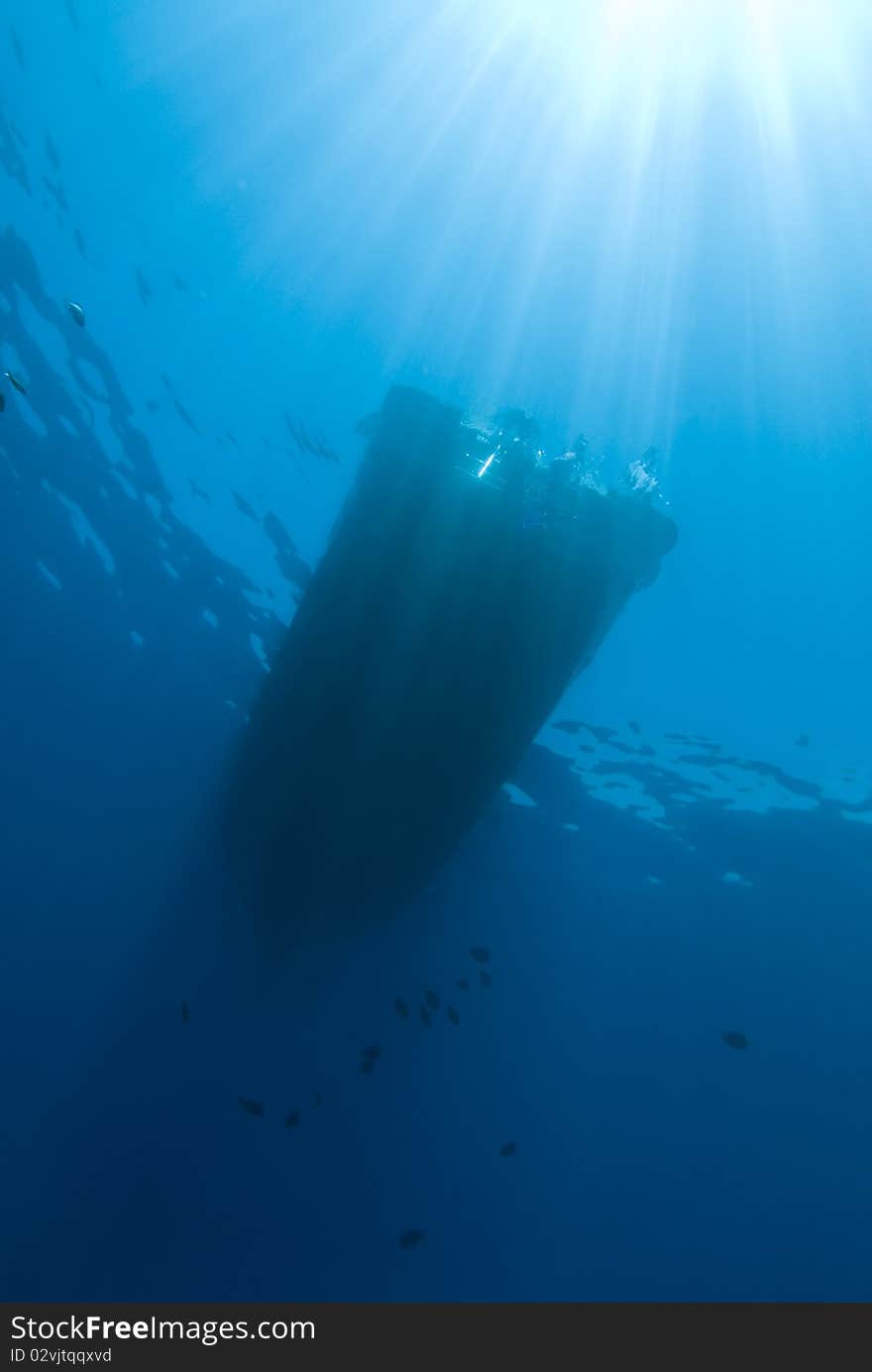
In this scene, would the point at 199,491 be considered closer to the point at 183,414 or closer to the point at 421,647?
the point at 183,414

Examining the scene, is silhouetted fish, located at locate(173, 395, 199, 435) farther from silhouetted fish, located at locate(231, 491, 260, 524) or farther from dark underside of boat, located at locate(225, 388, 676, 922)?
dark underside of boat, located at locate(225, 388, 676, 922)

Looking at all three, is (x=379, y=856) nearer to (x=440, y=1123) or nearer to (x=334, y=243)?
(x=440, y=1123)

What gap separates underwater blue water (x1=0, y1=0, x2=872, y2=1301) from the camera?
11.7m

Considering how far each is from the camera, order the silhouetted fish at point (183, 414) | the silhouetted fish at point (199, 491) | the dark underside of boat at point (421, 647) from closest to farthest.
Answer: the dark underside of boat at point (421, 647)
the silhouetted fish at point (183, 414)
the silhouetted fish at point (199, 491)

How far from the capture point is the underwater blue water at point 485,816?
38.4 feet

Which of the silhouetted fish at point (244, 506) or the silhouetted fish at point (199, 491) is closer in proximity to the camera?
the silhouetted fish at point (244, 506)

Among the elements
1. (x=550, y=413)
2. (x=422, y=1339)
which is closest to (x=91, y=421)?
(x=550, y=413)

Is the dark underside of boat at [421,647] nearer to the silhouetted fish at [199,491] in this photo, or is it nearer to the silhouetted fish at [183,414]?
the silhouetted fish at [199,491]

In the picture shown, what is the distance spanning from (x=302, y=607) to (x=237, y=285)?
624 cm

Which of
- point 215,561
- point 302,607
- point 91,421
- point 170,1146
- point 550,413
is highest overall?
point 550,413

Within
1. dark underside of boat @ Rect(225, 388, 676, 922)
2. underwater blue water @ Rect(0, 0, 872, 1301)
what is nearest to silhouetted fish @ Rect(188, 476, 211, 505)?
underwater blue water @ Rect(0, 0, 872, 1301)

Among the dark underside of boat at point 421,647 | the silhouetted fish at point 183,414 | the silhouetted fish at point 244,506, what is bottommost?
the dark underside of boat at point 421,647

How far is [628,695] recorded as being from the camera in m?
14.9

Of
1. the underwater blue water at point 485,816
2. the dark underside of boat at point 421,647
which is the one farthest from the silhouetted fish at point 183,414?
the dark underside of boat at point 421,647
